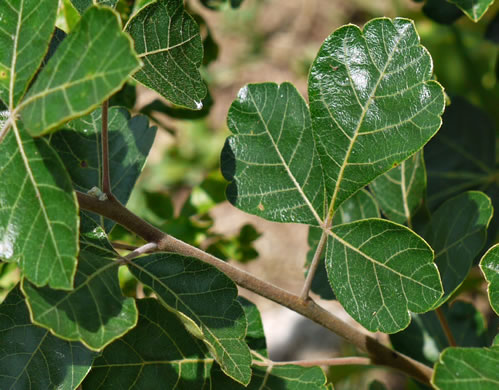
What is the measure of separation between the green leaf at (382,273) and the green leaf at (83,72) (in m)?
0.42

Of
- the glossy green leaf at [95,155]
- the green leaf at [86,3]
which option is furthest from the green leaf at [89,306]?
the green leaf at [86,3]

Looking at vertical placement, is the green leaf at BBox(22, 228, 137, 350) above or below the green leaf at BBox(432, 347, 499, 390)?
below

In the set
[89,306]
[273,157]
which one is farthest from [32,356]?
[273,157]

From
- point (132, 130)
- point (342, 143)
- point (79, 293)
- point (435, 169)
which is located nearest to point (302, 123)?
point (342, 143)

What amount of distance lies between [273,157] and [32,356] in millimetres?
449

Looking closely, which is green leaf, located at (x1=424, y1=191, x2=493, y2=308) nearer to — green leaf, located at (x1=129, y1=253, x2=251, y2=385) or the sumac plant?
the sumac plant

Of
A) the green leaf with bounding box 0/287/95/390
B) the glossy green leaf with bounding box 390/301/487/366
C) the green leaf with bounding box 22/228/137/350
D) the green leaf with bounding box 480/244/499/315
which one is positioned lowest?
the green leaf with bounding box 0/287/95/390

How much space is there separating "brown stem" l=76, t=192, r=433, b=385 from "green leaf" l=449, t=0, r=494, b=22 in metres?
0.52

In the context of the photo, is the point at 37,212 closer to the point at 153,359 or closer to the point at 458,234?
the point at 153,359

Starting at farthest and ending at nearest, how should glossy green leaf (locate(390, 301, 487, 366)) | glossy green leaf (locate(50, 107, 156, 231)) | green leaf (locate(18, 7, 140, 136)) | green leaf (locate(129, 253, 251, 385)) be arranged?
glossy green leaf (locate(390, 301, 487, 366)) < glossy green leaf (locate(50, 107, 156, 231)) < green leaf (locate(129, 253, 251, 385)) < green leaf (locate(18, 7, 140, 136))

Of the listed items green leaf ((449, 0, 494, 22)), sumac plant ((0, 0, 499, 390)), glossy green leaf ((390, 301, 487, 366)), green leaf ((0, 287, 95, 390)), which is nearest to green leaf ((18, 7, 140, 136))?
sumac plant ((0, 0, 499, 390))

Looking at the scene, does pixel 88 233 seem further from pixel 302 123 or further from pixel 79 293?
pixel 302 123

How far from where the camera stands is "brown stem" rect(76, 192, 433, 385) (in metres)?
0.85

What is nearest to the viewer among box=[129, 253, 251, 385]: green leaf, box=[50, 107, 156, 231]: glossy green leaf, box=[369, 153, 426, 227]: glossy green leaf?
box=[129, 253, 251, 385]: green leaf
